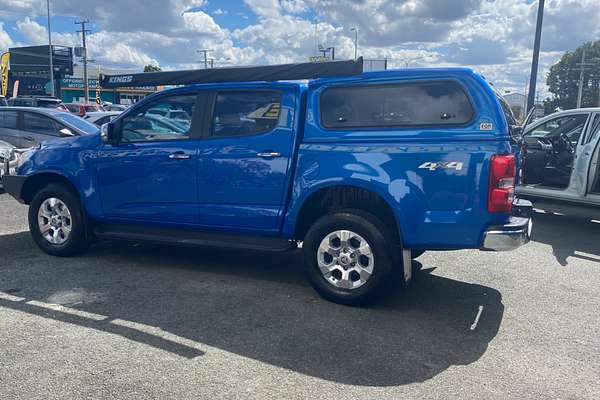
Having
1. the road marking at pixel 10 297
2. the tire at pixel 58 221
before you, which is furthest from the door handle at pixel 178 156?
the road marking at pixel 10 297

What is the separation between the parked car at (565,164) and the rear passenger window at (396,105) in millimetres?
3304

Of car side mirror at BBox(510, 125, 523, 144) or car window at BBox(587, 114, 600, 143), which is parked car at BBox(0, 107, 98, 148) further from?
car window at BBox(587, 114, 600, 143)

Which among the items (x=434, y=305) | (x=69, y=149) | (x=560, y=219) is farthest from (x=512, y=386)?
(x=560, y=219)

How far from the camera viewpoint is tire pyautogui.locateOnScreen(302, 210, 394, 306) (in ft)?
15.0

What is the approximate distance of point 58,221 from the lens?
607cm

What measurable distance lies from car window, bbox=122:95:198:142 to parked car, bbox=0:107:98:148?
5.83 meters

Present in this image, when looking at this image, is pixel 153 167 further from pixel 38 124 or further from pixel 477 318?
pixel 38 124

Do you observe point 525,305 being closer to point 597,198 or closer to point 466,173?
point 466,173

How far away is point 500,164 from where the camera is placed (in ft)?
13.6

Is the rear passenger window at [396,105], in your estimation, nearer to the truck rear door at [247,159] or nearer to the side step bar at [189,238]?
the truck rear door at [247,159]

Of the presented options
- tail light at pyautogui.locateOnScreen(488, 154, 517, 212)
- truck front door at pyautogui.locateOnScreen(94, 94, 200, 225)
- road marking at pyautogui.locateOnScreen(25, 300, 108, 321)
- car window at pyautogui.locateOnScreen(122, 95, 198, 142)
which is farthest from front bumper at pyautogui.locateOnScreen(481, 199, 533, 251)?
road marking at pyautogui.locateOnScreen(25, 300, 108, 321)

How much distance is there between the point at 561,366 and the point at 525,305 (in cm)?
124

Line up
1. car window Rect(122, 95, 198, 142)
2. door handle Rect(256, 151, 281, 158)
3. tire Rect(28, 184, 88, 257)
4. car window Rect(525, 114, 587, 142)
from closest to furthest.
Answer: door handle Rect(256, 151, 281, 158) → car window Rect(122, 95, 198, 142) → tire Rect(28, 184, 88, 257) → car window Rect(525, 114, 587, 142)

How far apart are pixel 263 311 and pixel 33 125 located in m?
8.79
